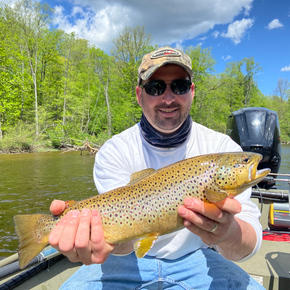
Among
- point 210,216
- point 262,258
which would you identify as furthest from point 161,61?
point 262,258

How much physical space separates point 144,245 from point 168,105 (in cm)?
155

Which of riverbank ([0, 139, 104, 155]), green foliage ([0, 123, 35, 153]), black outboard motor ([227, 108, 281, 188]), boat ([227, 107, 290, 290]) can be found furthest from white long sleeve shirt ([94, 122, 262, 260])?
green foliage ([0, 123, 35, 153])

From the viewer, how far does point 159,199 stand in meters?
1.95

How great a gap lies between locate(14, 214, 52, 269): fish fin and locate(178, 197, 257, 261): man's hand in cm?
120

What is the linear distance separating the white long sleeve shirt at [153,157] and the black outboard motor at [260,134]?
309cm

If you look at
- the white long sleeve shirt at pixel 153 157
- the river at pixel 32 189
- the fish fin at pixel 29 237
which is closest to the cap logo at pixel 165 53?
the white long sleeve shirt at pixel 153 157

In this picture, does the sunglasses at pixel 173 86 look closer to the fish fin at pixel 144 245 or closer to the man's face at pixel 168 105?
the man's face at pixel 168 105

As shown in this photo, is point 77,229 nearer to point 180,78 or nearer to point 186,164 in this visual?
point 186,164

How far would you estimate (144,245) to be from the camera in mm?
1893

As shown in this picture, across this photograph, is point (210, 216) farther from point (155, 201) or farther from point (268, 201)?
point (268, 201)

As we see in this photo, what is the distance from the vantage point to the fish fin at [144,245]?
73.4 inches

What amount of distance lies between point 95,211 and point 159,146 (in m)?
1.08

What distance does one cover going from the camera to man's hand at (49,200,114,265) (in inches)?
69.4

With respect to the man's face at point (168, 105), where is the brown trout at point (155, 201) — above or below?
below
